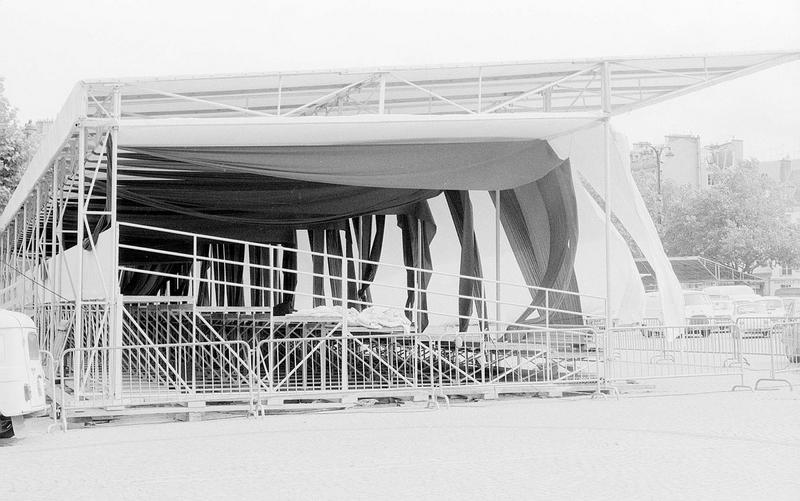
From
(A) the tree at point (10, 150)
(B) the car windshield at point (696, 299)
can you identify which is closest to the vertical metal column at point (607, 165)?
(B) the car windshield at point (696, 299)

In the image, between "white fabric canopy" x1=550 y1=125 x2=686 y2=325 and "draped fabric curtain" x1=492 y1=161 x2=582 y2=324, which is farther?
"draped fabric curtain" x1=492 y1=161 x2=582 y2=324

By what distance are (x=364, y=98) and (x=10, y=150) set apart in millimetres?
19255

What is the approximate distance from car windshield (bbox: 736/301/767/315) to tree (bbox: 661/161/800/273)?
30.2 m

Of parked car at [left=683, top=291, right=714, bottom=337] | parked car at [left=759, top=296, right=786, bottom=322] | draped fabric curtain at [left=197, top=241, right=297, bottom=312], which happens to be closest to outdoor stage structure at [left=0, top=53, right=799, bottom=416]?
draped fabric curtain at [left=197, top=241, right=297, bottom=312]

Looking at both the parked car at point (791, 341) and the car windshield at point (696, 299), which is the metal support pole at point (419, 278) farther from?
the car windshield at point (696, 299)

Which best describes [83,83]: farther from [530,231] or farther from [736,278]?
[736,278]

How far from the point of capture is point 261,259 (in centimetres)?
2189

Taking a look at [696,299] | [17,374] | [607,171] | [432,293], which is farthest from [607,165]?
[696,299]

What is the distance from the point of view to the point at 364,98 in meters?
16.2

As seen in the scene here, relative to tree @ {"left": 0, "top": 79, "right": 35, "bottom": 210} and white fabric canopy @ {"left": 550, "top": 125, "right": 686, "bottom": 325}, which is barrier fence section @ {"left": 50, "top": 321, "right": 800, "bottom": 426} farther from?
tree @ {"left": 0, "top": 79, "right": 35, "bottom": 210}

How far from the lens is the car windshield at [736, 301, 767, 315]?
32.3 meters

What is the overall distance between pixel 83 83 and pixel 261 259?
9.23 metres

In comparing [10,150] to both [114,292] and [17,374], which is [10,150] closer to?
[114,292]

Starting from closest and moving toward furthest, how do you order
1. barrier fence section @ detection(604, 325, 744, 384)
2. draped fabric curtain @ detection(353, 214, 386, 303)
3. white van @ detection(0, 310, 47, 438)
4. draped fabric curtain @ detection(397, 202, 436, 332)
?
white van @ detection(0, 310, 47, 438) < barrier fence section @ detection(604, 325, 744, 384) < draped fabric curtain @ detection(397, 202, 436, 332) < draped fabric curtain @ detection(353, 214, 386, 303)
